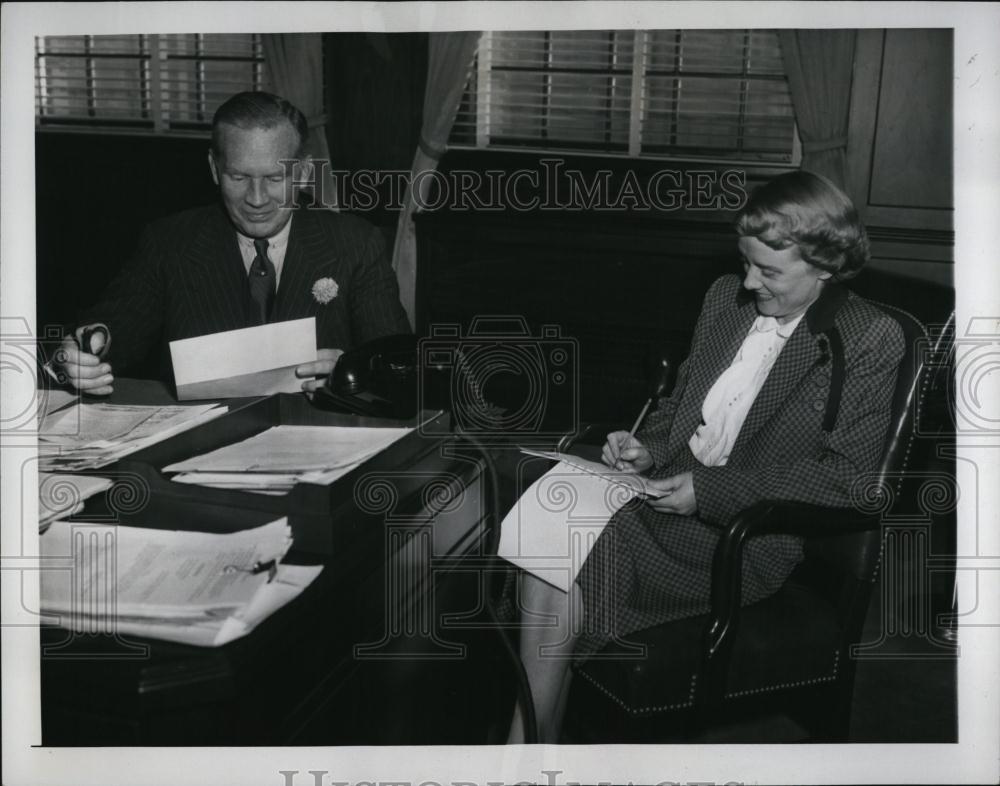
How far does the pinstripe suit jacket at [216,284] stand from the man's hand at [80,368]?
1.7 inches

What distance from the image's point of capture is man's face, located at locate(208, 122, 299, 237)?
6.11 ft

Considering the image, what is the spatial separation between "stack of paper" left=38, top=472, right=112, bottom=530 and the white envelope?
235 millimetres

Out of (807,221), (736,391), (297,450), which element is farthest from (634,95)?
(297,450)

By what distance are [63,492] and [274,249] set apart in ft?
2.21

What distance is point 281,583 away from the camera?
3.72ft

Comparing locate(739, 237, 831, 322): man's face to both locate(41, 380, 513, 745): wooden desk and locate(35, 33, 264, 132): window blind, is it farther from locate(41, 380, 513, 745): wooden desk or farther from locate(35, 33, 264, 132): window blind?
locate(35, 33, 264, 132): window blind

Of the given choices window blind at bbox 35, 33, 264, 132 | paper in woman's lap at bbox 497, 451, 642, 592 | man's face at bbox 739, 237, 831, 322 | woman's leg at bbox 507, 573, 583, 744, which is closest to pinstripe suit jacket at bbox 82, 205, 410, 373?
window blind at bbox 35, 33, 264, 132

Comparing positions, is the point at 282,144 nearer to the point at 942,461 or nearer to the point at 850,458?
the point at 850,458

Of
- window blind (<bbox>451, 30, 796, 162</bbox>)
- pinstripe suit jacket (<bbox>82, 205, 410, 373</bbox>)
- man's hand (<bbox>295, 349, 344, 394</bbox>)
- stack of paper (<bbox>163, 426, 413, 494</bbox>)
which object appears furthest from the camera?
window blind (<bbox>451, 30, 796, 162</bbox>)

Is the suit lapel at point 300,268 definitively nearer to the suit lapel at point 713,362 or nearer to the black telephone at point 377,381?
the black telephone at point 377,381

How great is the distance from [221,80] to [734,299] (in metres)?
1.26

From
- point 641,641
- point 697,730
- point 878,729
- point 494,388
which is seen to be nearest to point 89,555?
point 494,388

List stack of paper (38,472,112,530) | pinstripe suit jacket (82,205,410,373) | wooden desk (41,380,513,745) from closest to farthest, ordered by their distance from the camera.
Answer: wooden desk (41,380,513,745), stack of paper (38,472,112,530), pinstripe suit jacket (82,205,410,373)

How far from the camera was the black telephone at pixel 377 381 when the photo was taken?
5.30 ft
